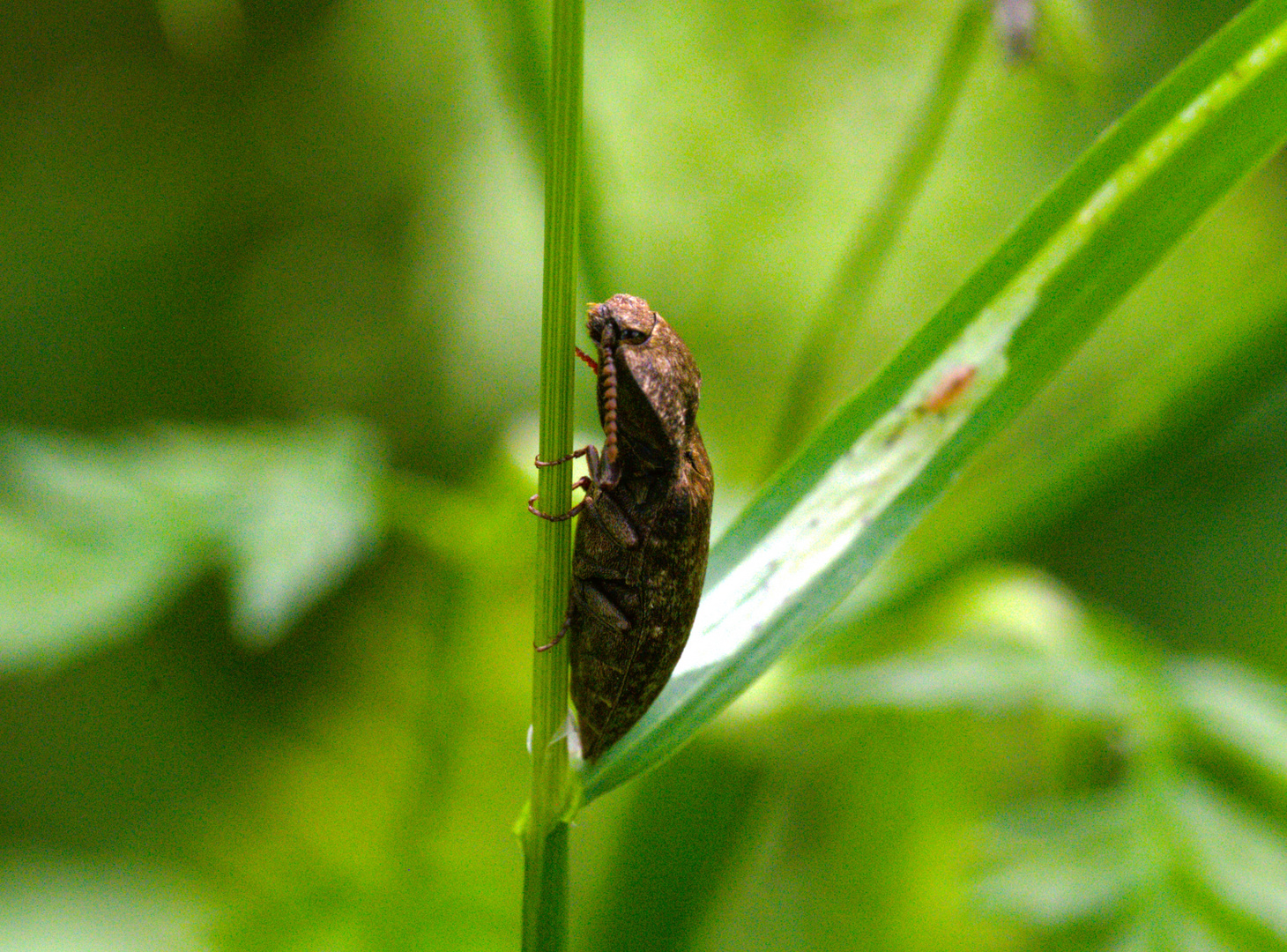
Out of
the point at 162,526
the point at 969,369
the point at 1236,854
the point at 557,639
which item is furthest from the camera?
the point at 162,526

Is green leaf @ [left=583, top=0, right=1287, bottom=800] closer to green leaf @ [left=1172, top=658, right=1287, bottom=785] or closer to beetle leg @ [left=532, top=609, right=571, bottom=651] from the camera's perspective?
Result: beetle leg @ [left=532, top=609, right=571, bottom=651]

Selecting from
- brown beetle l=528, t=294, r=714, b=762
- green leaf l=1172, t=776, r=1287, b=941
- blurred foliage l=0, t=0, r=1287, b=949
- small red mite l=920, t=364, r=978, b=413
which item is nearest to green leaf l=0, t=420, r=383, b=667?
blurred foliage l=0, t=0, r=1287, b=949

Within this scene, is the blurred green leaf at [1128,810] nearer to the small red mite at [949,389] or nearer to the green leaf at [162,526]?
the small red mite at [949,389]

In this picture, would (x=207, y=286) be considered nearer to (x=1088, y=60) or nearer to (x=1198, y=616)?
(x=1088, y=60)

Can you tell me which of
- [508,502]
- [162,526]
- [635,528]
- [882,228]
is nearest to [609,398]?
[635,528]

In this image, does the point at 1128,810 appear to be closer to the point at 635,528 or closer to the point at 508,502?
the point at 635,528

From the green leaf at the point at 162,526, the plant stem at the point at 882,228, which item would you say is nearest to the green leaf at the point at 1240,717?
the plant stem at the point at 882,228
